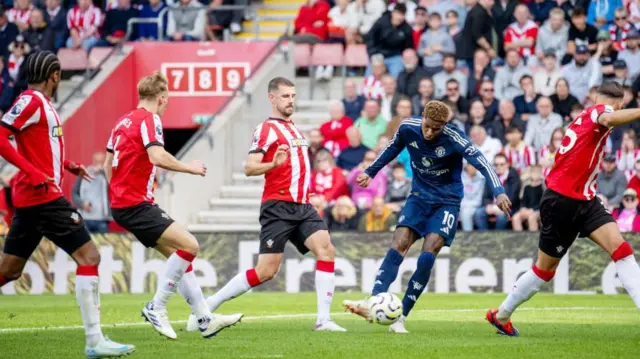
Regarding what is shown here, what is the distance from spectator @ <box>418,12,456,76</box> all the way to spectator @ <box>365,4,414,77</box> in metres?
0.41

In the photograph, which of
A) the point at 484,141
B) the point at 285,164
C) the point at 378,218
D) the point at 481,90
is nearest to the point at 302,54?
the point at 481,90

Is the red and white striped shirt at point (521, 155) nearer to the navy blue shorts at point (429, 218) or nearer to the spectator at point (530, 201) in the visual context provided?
the spectator at point (530, 201)

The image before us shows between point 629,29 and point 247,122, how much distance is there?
7.43 m

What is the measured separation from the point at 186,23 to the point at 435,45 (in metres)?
5.51

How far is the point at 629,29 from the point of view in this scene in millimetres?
23031

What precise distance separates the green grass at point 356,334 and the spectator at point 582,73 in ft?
20.0

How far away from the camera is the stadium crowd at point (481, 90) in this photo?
2127 centimetres

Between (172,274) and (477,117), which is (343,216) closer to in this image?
(477,117)

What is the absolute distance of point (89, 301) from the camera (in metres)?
10.0

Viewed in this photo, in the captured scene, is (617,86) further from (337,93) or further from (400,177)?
(337,93)

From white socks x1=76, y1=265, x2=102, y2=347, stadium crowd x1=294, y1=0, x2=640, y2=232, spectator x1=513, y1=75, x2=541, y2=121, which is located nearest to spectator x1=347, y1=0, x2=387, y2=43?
stadium crowd x1=294, y1=0, x2=640, y2=232

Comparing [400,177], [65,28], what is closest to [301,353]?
[400,177]

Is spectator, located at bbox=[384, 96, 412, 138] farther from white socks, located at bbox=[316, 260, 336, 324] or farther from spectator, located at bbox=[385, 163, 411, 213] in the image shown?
white socks, located at bbox=[316, 260, 336, 324]

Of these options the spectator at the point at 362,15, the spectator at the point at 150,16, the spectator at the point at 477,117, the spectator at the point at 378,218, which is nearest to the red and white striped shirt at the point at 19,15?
the spectator at the point at 150,16
